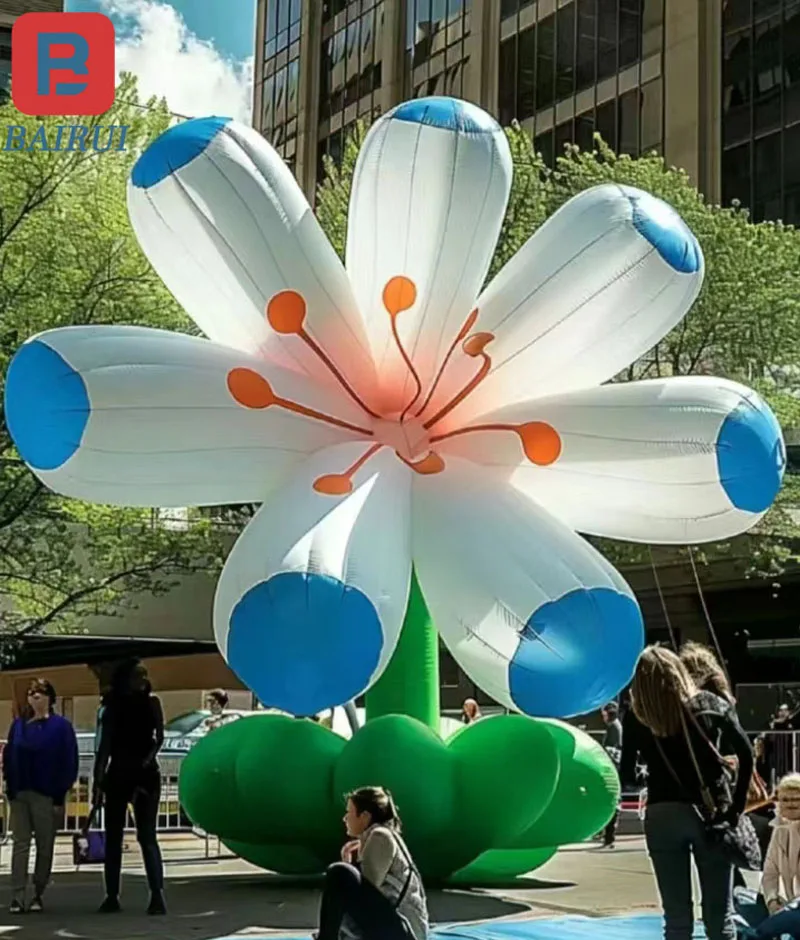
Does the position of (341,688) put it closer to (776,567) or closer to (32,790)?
(32,790)

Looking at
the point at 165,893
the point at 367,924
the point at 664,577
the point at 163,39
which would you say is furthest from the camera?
the point at 664,577

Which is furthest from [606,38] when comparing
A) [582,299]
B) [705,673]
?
[705,673]

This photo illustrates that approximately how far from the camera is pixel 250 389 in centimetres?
764

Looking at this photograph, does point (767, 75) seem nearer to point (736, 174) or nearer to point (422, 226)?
point (736, 174)

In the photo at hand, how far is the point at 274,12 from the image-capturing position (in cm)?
5444

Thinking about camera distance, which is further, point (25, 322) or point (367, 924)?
point (25, 322)

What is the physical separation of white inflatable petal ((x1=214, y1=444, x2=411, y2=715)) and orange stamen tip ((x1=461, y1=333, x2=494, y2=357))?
1.15 meters

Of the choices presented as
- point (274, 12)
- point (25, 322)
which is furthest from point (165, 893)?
point (274, 12)

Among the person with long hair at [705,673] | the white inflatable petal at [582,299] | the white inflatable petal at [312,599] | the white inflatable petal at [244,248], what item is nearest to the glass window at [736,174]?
the white inflatable petal at [582,299]

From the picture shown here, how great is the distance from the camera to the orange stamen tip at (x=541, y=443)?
773 cm

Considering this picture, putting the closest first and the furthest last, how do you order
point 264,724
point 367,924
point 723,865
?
point 367,924 < point 723,865 < point 264,724

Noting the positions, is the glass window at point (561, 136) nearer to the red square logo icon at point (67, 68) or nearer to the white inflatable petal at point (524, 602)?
the red square logo icon at point (67, 68)

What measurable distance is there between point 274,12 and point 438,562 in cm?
5023

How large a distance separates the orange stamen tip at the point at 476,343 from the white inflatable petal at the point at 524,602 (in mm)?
817
